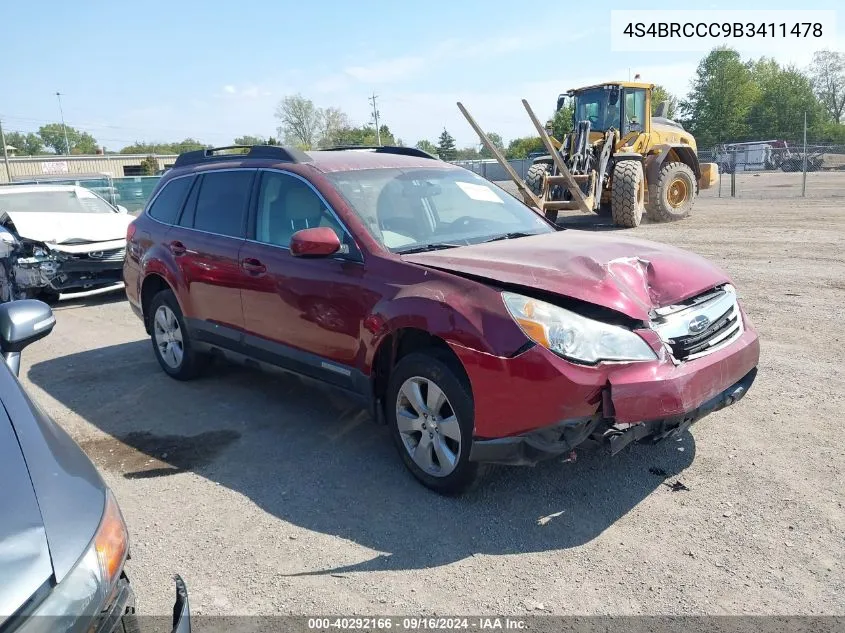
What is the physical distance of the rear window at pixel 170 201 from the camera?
5762 mm

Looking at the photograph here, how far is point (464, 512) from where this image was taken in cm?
348

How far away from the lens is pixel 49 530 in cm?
182

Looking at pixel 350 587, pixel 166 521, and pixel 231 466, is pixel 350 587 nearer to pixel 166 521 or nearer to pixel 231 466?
pixel 166 521

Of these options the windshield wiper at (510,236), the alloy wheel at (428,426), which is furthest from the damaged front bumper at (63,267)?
the alloy wheel at (428,426)

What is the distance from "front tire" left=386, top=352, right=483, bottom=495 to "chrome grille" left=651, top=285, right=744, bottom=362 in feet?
3.38

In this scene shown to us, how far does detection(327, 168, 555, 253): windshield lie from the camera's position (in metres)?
4.16

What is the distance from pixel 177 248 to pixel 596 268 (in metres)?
3.60

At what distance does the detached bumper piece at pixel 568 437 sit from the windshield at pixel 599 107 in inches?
558

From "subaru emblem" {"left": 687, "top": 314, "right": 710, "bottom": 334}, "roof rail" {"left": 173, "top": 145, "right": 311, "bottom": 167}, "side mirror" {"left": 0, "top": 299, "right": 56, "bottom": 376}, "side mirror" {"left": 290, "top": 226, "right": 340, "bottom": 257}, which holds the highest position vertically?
"roof rail" {"left": 173, "top": 145, "right": 311, "bottom": 167}

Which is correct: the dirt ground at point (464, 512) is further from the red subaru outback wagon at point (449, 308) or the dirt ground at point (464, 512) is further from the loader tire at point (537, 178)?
the loader tire at point (537, 178)

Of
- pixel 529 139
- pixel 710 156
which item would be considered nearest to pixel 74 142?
pixel 529 139

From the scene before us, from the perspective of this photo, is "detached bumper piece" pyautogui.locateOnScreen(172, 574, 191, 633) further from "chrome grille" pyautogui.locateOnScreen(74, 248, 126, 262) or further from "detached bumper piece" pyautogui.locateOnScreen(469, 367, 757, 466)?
"chrome grille" pyautogui.locateOnScreen(74, 248, 126, 262)

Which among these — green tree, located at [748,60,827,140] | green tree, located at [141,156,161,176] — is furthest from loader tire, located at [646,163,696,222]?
green tree, located at [748,60,827,140]

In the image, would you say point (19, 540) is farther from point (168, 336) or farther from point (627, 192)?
point (627, 192)
